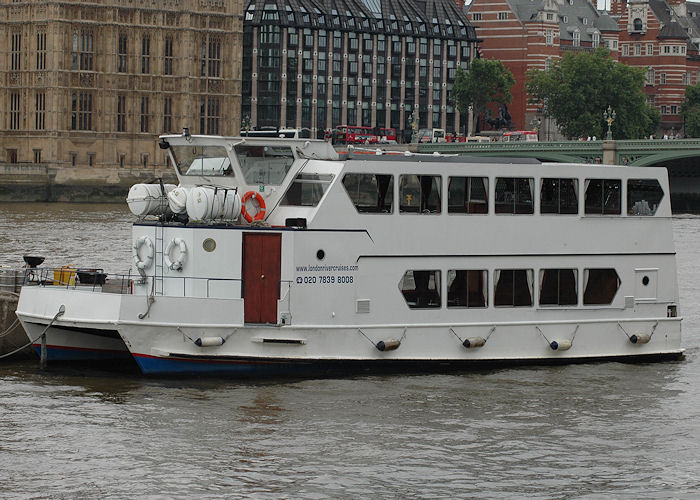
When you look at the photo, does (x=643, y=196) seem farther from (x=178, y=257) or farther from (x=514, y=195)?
(x=178, y=257)

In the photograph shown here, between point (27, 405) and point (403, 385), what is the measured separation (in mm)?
4851

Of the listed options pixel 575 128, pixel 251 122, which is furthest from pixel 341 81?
pixel 575 128

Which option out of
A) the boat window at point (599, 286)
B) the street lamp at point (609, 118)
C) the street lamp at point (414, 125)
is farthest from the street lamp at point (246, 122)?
the boat window at point (599, 286)

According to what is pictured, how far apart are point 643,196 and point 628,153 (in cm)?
5621

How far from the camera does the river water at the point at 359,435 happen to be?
56.2 ft

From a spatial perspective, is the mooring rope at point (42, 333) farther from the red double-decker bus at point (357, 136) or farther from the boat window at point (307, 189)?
the red double-decker bus at point (357, 136)

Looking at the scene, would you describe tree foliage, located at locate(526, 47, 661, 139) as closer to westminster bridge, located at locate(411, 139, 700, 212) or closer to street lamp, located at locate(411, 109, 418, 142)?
street lamp, located at locate(411, 109, 418, 142)

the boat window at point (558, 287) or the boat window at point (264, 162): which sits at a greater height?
the boat window at point (264, 162)

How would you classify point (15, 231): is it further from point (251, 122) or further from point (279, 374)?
point (251, 122)

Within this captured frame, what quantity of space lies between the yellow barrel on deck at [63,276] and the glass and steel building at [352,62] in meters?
79.0

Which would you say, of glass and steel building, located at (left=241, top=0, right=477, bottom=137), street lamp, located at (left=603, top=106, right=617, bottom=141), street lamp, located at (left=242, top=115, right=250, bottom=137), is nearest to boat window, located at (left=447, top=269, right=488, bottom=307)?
street lamp, located at (left=603, top=106, right=617, bottom=141)

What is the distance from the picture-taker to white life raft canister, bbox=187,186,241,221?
2125 cm

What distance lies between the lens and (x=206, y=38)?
291 feet

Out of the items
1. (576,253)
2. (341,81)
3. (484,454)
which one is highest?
(341,81)
